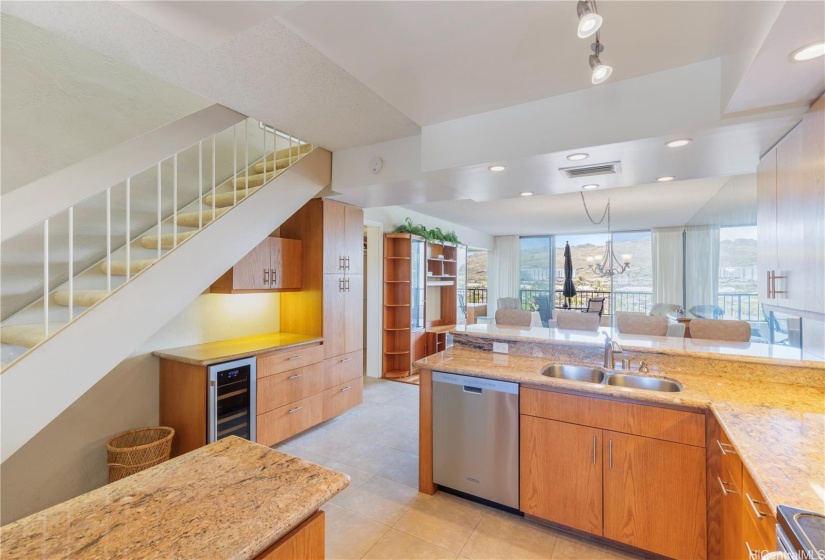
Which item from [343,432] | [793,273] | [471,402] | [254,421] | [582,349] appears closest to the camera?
[793,273]

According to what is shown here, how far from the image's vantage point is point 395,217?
18.2 feet

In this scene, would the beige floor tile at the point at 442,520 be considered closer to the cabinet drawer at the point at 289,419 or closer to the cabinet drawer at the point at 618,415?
the cabinet drawer at the point at 618,415

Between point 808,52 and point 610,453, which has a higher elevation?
point 808,52

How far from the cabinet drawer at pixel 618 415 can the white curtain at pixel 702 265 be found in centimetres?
428

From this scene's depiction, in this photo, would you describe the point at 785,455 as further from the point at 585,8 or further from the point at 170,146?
the point at 170,146

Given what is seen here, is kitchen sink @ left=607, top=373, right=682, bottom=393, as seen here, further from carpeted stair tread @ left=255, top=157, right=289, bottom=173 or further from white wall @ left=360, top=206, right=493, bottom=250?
white wall @ left=360, top=206, right=493, bottom=250

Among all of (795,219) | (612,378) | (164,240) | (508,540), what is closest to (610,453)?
(612,378)

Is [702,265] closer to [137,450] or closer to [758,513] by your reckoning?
[758,513]

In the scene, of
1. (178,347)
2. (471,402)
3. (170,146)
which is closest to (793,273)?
(471,402)

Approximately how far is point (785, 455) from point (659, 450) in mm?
682

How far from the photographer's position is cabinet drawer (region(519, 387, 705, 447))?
1794 mm

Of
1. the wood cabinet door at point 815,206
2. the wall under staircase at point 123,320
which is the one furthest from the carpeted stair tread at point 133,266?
the wood cabinet door at point 815,206

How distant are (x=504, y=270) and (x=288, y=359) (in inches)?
294

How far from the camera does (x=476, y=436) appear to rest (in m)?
2.36
